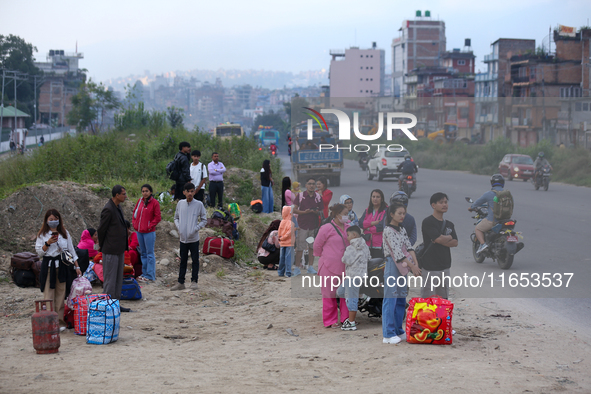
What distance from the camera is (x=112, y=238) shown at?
26.9 ft

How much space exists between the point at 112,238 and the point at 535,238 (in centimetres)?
1030

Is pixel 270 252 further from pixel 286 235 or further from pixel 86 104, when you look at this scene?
pixel 86 104

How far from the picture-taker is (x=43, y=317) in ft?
21.3

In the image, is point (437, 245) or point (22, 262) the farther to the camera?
point (22, 262)

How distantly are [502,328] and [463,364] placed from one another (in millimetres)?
1764

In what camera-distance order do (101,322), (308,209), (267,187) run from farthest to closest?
(267,187), (308,209), (101,322)

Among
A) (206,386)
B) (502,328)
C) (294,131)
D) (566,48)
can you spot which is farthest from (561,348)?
(566,48)

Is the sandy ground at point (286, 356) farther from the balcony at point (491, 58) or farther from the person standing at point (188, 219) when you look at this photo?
the balcony at point (491, 58)

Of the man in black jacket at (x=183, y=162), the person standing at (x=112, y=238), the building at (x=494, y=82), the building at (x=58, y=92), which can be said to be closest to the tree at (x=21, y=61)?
the building at (x=58, y=92)

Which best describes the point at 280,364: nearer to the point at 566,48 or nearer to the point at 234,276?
the point at 234,276

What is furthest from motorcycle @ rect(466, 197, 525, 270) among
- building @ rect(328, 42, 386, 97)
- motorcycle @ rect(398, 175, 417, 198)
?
building @ rect(328, 42, 386, 97)

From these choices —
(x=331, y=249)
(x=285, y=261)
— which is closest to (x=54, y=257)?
(x=331, y=249)

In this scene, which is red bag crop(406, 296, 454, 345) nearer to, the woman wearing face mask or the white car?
the woman wearing face mask

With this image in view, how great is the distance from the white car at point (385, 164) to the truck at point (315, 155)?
72cm
